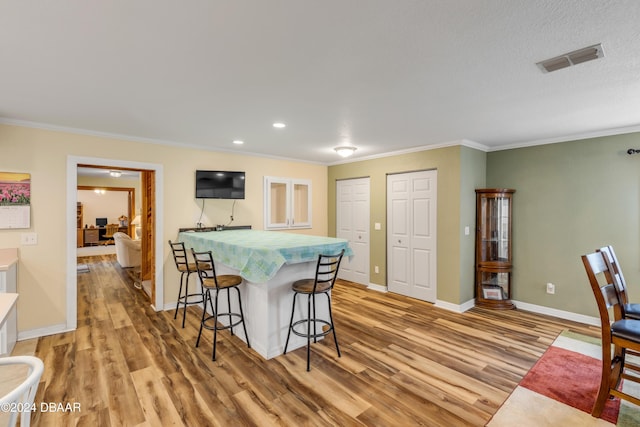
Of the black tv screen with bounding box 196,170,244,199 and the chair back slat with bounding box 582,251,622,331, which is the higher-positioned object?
the black tv screen with bounding box 196,170,244,199

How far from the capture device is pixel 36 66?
2.02m

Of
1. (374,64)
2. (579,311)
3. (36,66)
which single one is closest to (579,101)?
(374,64)

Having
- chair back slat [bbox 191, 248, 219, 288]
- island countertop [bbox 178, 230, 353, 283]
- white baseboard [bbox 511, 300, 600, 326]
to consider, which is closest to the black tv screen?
chair back slat [bbox 191, 248, 219, 288]

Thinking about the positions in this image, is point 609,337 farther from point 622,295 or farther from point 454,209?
point 454,209

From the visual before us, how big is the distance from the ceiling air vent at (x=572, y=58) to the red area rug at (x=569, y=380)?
240 cm

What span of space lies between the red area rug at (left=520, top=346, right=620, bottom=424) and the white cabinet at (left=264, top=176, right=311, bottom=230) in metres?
4.07

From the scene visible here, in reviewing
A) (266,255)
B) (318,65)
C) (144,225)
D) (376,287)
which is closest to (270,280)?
(266,255)

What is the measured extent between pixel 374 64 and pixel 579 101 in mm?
2044

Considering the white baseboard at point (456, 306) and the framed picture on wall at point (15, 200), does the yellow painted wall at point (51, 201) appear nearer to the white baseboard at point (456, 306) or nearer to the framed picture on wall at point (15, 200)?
the framed picture on wall at point (15, 200)

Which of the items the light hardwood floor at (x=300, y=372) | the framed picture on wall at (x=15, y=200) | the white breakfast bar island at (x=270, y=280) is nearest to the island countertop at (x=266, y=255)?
the white breakfast bar island at (x=270, y=280)

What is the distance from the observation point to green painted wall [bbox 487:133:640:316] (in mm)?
3588

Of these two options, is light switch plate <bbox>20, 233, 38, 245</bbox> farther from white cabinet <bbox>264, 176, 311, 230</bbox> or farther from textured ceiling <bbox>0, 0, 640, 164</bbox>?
white cabinet <bbox>264, 176, 311, 230</bbox>

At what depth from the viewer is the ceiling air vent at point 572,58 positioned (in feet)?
5.91

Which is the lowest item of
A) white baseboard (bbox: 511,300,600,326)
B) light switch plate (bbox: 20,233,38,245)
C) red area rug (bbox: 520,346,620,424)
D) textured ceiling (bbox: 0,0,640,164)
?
red area rug (bbox: 520,346,620,424)
